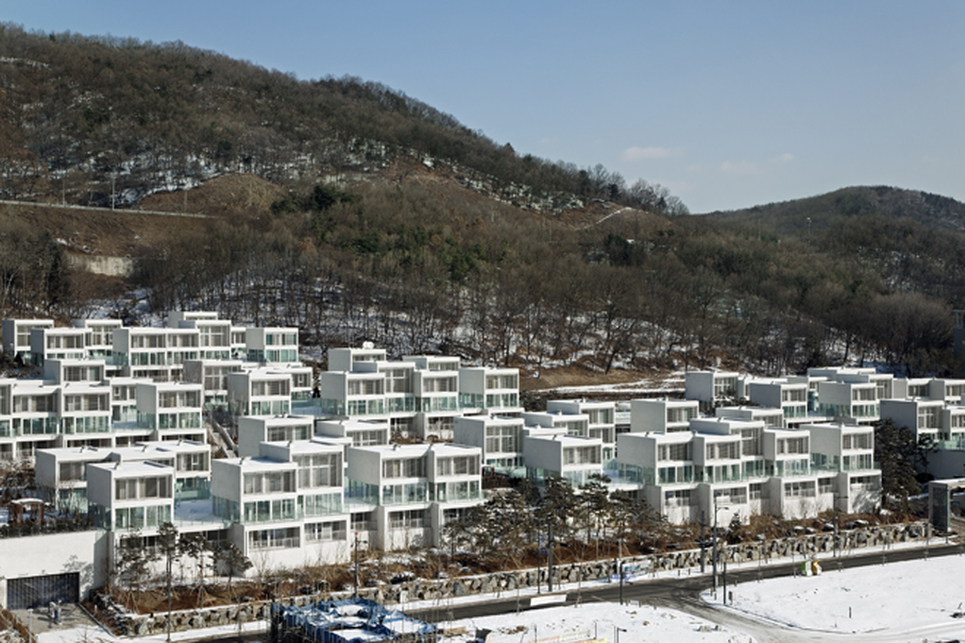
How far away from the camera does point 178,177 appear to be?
8688 cm

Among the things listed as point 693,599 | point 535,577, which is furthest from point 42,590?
point 693,599

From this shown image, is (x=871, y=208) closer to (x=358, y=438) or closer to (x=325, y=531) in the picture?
(x=358, y=438)

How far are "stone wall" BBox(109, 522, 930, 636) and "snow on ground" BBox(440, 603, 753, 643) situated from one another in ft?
7.18

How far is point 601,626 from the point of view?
84.0 ft

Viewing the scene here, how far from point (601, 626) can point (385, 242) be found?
48107 mm

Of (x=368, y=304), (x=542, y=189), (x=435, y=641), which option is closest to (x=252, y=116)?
(x=542, y=189)

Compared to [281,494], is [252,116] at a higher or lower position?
higher

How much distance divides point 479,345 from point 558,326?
564 cm

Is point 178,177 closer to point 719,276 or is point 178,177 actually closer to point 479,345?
point 479,345

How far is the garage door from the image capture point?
25.2 m

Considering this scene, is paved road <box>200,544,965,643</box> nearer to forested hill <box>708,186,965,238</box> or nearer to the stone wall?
the stone wall

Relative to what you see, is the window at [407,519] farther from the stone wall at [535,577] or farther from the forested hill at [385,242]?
the forested hill at [385,242]

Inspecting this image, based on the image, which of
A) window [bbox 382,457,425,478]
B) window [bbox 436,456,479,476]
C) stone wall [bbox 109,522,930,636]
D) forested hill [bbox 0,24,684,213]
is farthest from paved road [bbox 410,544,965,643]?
forested hill [bbox 0,24,684,213]

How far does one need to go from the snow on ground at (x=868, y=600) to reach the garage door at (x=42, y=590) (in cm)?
1676
